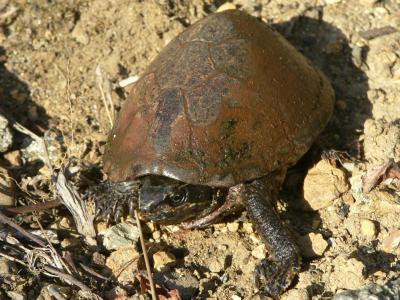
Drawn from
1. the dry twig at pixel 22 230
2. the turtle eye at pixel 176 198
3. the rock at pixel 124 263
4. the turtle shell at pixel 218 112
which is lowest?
the rock at pixel 124 263

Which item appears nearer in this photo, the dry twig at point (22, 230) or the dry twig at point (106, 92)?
the dry twig at point (22, 230)

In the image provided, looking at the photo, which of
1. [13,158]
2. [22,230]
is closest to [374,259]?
[22,230]

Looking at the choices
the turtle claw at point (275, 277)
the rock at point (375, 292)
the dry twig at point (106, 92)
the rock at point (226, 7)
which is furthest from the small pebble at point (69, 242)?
the rock at point (226, 7)

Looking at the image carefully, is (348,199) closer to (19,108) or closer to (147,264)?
(147,264)

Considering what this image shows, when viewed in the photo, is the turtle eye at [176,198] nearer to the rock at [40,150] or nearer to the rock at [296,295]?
the rock at [296,295]

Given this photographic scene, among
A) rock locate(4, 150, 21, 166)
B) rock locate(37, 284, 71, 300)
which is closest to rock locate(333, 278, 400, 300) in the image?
rock locate(37, 284, 71, 300)

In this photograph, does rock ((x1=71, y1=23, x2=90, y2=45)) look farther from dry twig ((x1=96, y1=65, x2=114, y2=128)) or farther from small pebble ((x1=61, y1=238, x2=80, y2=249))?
small pebble ((x1=61, y1=238, x2=80, y2=249))
